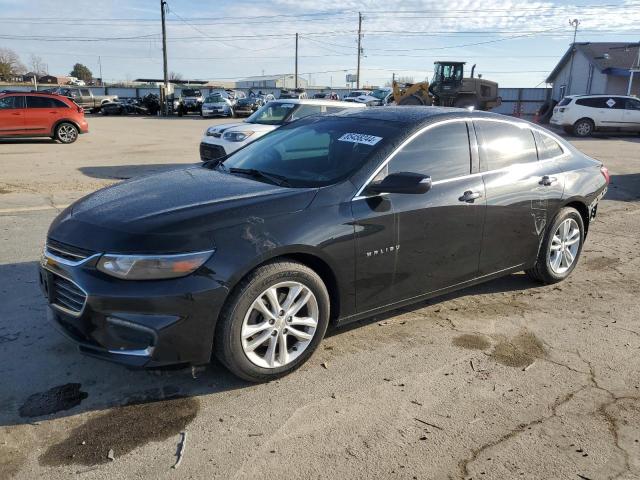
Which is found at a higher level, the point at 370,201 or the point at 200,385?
the point at 370,201

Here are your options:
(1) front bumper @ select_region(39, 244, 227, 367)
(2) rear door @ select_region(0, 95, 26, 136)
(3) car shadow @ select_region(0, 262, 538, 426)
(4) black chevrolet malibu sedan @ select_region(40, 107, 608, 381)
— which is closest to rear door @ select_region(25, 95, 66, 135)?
(2) rear door @ select_region(0, 95, 26, 136)

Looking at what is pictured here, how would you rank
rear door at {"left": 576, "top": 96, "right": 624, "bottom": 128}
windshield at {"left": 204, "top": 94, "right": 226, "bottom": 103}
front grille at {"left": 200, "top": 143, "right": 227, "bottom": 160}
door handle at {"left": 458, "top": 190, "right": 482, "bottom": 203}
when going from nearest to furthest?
1. door handle at {"left": 458, "top": 190, "right": 482, "bottom": 203}
2. front grille at {"left": 200, "top": 143, "right": 227, "bottom": 160}
3. rear door at {"left": 576, "top": 96, "right": 624, "bottom": 128}
4. windshield at {"left": 204, "top": 94, "right": 226, "bottom": 103}

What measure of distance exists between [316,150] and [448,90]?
27.2m

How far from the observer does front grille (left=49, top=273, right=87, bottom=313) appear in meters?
3.03

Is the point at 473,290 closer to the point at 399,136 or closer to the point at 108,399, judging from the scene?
the point at 399,136

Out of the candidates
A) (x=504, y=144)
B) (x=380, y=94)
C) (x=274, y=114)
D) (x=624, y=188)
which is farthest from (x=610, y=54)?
(x=504, y=144)

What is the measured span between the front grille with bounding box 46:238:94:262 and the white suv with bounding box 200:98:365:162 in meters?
7.51

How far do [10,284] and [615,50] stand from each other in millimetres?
50415

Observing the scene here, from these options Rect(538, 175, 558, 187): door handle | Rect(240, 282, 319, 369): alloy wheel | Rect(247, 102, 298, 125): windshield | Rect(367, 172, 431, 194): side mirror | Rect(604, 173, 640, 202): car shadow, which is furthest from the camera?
Rect(247, 102, 298, 125): windshield

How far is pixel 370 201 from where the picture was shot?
11.9 ft

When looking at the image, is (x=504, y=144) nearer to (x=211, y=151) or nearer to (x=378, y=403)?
(x=378, y=403)

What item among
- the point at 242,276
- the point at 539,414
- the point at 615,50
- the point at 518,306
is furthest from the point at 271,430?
the point at 615,50

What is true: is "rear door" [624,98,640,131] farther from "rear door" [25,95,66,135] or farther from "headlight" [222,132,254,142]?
"rear door" [25,95,66,135]

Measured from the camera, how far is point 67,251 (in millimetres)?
3164
